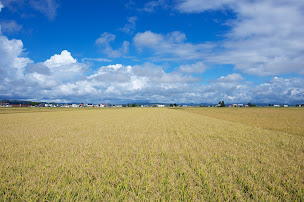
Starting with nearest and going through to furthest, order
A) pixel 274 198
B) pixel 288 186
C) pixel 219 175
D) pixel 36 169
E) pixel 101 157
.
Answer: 1. pixel 274 198
2. pixel 288 186
3. pixel 219 175
4. pixel 36 169
5. pixel 101 157

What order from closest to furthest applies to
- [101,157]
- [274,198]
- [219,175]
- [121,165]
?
[274,198]
[219,175]
[121,165]
[101,157]

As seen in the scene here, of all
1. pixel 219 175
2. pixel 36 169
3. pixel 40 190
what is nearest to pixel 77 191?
pixel 40 190

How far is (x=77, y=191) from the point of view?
473 centimetres

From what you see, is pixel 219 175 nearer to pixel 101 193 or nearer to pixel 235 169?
pixel 235 169

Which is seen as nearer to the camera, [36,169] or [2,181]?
[2,181]

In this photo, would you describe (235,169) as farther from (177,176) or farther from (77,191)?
(77,191)

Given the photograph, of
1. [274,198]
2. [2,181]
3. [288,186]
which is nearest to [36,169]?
[2,181]

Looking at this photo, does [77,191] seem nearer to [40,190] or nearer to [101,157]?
[40,190]

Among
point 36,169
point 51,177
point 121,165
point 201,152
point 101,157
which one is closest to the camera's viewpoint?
point 51,177

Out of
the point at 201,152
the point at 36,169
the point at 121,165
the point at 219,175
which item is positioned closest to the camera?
the point at 219,175

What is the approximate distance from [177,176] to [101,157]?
3.84 metres

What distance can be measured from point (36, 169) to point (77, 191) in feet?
9.00

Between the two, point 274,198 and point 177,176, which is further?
point 177,176

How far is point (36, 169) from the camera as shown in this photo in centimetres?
637
